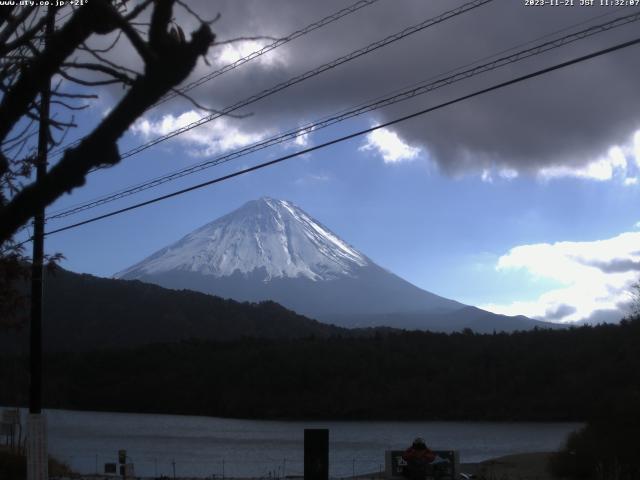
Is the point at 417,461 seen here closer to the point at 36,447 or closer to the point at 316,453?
the point at 316,453

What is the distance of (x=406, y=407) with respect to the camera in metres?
84.0

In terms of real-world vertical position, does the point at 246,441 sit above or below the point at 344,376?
below

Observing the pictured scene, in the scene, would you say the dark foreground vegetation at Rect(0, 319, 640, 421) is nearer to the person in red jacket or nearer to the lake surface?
the lake surface

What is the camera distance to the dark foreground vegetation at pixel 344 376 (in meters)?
78.9

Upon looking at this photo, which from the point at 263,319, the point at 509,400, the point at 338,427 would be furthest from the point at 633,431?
the point at 263,319

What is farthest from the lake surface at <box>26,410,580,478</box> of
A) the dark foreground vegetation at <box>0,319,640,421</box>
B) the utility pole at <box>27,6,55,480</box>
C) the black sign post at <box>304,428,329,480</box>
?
the black sign post at <box>304,428,329,480</box>

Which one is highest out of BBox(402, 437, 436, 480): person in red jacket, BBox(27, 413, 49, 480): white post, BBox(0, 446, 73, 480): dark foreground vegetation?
BBox(27, 413, 49, 480): white post

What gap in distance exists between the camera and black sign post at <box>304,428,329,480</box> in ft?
41.7

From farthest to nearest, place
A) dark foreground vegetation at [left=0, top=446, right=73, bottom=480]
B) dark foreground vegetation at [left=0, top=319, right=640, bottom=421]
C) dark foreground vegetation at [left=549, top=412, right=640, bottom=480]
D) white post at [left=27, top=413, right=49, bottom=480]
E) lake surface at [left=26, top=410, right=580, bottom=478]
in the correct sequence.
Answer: dark foreground vegetation at [left=0, top=319, right=640, bottom=421] < lake surface at [left=26, top=410, right=580, bottom=478] < dark foreground vegetation at [left=549, top=412, right=640, bottom=480] < dark foreground vegetation at [left=0, top=446, right=73, bottom=480] < white post at [left=27, top=413, right=49, bottom=480]

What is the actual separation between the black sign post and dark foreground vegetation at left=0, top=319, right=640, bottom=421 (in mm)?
64482

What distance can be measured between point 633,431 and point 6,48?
25888 millimetres

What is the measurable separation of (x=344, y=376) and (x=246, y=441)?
30.4 m

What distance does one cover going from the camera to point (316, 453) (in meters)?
12.8

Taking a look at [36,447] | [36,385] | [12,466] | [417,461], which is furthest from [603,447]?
[36,447]
